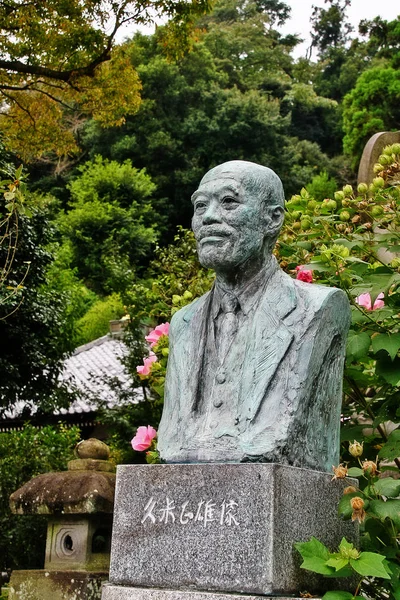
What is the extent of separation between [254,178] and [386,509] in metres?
1.58

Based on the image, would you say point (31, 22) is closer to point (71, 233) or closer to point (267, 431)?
point (267, 431)

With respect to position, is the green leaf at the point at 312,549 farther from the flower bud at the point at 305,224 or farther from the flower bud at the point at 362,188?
the flower bud at the point at 362,188

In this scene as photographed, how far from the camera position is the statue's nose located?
3785 mm

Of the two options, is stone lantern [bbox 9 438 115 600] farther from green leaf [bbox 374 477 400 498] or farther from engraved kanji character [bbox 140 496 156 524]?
green leaf [bbox 374 477 400 498]

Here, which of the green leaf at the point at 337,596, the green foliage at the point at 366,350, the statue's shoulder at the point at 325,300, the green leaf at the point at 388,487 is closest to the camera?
the green leaf at the point at 337,596

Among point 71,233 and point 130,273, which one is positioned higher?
point 71,233

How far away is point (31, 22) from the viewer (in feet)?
38.4

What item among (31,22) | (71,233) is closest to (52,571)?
(31,22)

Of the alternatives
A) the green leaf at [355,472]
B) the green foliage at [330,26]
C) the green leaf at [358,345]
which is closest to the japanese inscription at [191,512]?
the green leaf at [355,472]

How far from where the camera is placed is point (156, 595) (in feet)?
11.0

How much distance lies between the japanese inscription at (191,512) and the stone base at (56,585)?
568 centimetres

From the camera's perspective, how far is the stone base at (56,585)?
878 centimetres

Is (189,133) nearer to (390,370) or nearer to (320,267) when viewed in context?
(320,267)

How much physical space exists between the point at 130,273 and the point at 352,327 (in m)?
9.46
